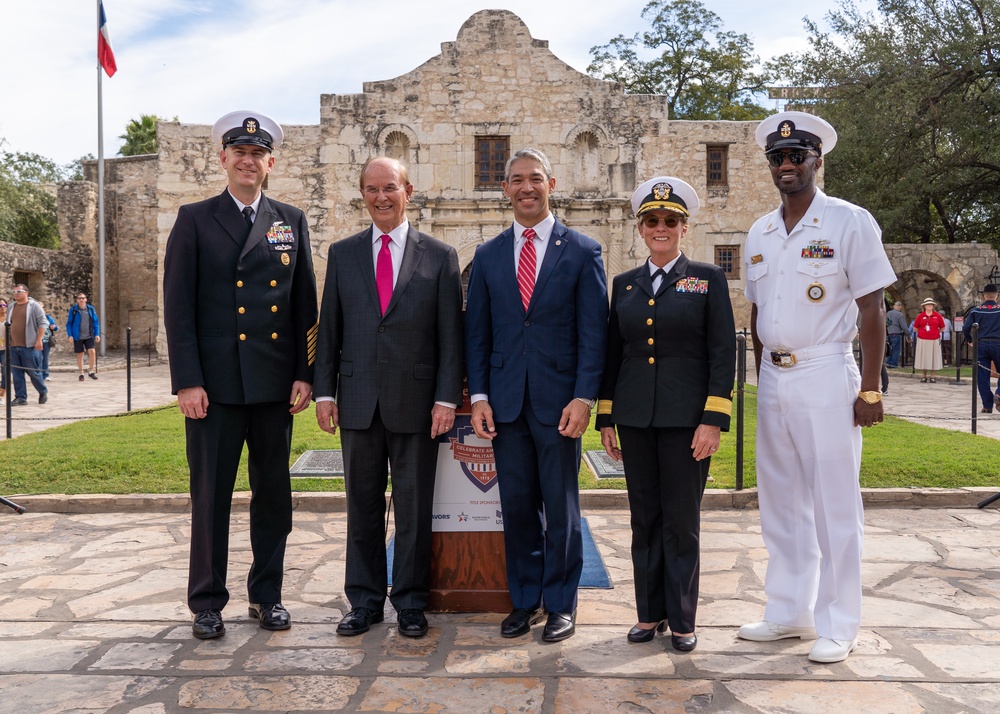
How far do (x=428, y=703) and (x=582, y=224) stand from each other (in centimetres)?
1797

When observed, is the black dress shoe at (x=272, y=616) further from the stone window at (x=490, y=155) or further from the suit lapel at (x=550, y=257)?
the stone window at (x=490, y=155)

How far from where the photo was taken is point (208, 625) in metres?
4.04

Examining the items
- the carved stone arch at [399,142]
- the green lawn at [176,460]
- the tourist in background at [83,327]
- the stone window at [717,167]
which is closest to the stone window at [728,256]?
the stone window at [717,167]

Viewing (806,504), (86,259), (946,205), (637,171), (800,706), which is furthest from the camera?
(86,259)

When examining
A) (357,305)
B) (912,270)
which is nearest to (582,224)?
(912,270)

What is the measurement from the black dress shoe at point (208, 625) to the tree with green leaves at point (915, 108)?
24148 millimetres

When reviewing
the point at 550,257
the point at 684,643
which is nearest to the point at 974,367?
the point at 684,643

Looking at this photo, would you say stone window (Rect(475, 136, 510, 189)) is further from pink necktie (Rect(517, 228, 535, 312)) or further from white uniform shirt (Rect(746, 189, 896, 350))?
white uniform shirt (Rect(746, 189, 896, 350))

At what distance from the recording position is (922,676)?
3.56 metres

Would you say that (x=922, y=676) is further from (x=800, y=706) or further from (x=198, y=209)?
(x=198, y=209)

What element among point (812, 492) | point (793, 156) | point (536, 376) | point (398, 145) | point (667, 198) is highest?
point (398, 145)

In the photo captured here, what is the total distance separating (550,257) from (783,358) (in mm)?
1210

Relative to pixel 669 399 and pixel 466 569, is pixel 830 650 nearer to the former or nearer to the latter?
pixel 669 399

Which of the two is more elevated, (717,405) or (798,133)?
(798,133)
